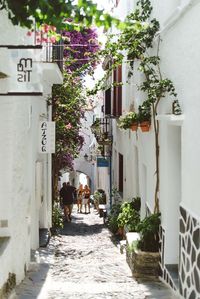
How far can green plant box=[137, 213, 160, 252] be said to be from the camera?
10625 millimetres

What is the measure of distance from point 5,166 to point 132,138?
26.6 feet

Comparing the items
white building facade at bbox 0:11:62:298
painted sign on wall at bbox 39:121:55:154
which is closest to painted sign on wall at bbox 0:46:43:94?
white building facade at bbox 0:11:62:298

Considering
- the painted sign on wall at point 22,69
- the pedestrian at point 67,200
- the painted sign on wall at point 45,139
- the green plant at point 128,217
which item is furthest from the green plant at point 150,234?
the pedestrian at point 67,200

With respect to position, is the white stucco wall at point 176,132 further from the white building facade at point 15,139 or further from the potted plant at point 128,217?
the white building facade at point 15,139

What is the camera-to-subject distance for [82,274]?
36.6 ft

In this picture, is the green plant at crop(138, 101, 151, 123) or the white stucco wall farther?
the green plant at crop(138, 101, 151, 123)

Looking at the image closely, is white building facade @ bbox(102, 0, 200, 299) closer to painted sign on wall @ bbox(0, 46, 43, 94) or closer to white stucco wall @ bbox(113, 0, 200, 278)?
white stucco wall @ bbox(113, 0, 200, 278)

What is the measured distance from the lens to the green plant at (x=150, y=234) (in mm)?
10625

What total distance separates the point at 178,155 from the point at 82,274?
3.17 meters

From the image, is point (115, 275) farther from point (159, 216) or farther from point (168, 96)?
point (168, 96)

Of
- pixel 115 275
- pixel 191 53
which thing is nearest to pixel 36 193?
pixel 115 275

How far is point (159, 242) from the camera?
10.6 meters

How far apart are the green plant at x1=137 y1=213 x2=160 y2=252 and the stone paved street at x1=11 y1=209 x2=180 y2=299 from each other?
669 mm

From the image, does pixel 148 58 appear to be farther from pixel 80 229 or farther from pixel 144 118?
pixel 80 229
